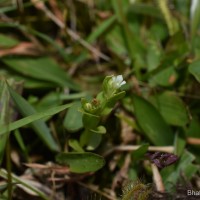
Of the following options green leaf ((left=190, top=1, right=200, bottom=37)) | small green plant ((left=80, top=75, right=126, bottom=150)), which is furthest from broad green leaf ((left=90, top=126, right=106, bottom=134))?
green leaf ((left=190, top=1, right=200, bottom=37))

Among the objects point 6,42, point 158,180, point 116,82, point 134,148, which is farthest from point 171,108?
point 6,42

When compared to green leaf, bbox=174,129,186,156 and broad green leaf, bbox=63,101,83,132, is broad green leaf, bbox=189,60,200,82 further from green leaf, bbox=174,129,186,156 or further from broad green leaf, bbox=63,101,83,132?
broad green leaf, bbox=63,101,83,132

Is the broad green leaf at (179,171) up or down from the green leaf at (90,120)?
down

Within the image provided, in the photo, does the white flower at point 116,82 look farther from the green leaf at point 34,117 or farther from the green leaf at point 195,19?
→ the green leaf at point 195,19

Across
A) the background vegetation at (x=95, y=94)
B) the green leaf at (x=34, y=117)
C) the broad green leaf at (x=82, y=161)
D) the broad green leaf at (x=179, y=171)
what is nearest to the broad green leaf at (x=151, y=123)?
the background vegetation at (x=95, y=94)

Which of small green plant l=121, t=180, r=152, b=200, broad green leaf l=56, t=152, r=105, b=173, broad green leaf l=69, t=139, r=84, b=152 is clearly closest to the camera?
small green plant l=121, t=180, r=152, b=200

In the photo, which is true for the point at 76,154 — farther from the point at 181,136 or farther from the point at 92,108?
the point at 181,136

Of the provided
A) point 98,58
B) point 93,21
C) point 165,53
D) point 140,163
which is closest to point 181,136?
point 140,163
